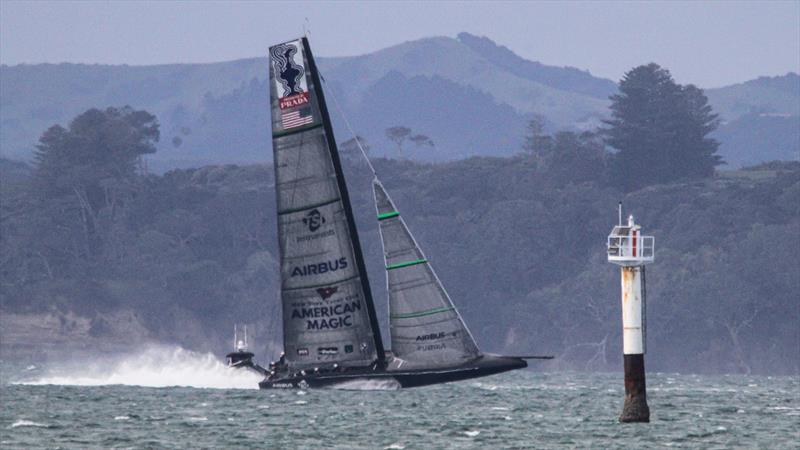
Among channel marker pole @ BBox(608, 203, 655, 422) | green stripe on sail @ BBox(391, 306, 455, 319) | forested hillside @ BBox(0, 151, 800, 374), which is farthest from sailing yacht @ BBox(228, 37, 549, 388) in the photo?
forested hillside @ BBox(0, 151, 800, 374)

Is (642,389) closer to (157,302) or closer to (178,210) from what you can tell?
(157,302)

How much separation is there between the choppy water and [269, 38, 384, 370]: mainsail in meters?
2.19

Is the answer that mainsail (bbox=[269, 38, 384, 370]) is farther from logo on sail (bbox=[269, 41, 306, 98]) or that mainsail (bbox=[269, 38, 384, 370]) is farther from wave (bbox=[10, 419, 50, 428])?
wave (bbox=[10, 419, 50, 428])

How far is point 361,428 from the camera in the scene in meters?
48.2

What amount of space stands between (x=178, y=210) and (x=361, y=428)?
125582 mm

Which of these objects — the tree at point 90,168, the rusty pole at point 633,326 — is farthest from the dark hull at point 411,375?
the tree at point 90,168

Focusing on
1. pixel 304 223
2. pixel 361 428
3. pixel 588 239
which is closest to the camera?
pixel 361 428

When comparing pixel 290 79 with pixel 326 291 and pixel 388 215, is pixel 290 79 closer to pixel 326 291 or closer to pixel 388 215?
pixel 388 215

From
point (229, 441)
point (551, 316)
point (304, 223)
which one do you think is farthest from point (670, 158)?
point (229, 441)

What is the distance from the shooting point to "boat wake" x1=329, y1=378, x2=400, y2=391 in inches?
2206

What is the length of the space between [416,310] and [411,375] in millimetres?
1972

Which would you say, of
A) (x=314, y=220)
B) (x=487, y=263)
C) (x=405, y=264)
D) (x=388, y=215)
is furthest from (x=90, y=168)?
(x=405, y=264)

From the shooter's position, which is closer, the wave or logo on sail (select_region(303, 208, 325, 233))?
the wave

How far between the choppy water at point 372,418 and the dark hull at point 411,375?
73 centimetres
